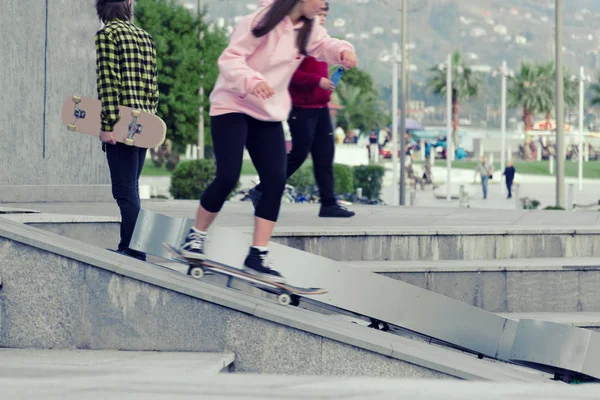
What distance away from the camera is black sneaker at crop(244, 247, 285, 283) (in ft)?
18.4

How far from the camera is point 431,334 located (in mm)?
6023

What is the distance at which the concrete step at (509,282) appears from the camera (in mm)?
7020

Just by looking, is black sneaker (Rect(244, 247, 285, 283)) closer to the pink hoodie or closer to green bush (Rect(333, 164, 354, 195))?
the pink hoodie

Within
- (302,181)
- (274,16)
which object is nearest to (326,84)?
(274,16)

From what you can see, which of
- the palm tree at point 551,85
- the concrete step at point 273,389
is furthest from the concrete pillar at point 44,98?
the palm tree at point 551,85

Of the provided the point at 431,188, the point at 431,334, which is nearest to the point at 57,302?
the point at 431,334

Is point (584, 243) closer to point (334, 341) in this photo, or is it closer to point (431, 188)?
point (334, 341)

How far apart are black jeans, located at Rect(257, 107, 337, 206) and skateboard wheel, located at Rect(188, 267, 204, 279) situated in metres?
2.22

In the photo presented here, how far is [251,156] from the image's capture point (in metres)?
5.61

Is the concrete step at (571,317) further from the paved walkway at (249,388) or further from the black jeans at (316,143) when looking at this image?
the paved walkway at (249,388)

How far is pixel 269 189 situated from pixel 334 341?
0.90 meters

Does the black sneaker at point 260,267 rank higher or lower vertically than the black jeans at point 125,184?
lower

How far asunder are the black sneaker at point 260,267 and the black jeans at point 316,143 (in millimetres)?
2227

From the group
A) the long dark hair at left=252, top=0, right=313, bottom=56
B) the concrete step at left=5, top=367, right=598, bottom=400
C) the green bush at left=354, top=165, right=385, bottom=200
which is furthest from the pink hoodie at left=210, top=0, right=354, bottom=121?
the green bush at left=354, top=165, right=385, bottom=200
